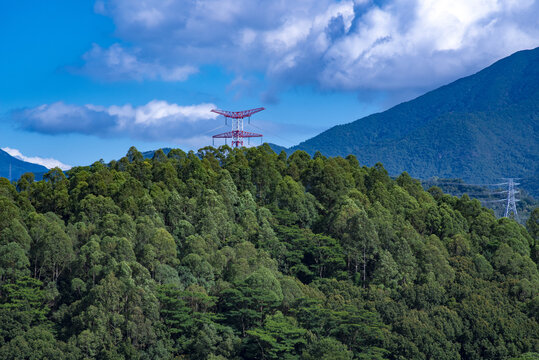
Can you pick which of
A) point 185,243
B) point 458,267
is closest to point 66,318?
point 185,243

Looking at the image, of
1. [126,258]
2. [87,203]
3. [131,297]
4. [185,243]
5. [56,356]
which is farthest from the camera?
[87,203]

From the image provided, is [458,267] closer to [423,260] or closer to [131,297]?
[423,260]

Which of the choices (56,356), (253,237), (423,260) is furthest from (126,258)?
(423,260)

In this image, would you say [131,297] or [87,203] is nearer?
[131,297]

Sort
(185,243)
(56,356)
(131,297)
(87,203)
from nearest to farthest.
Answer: (56,356), (131,297), (185,243), (87,203)

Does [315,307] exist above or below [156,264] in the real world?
below

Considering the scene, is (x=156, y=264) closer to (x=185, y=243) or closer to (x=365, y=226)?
(x=185, y=243)

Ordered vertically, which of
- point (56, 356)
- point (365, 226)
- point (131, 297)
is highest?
point (365, 226)
